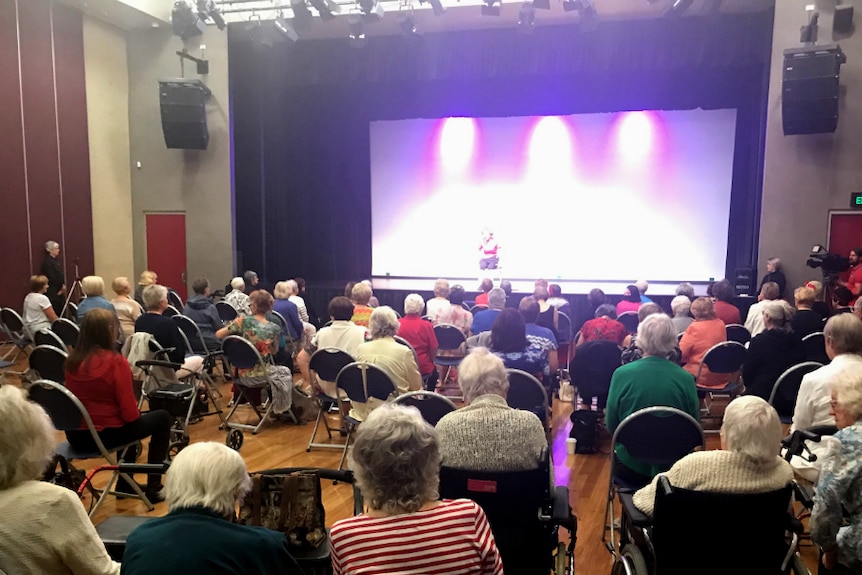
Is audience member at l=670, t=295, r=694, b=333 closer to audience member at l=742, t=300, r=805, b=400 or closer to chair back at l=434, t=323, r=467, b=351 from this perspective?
audience member at l=742, t=300, r=805, b=400

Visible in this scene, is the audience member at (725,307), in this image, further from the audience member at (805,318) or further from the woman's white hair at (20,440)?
the woman's white hair at (20,440)

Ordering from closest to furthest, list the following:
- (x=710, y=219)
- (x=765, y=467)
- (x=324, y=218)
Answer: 1. (x=765, y=467)
2. (x=710, y=219)
3. (x=324, y=218)

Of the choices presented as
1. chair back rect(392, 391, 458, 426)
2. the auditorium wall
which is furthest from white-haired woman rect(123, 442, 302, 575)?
the auditorium wall

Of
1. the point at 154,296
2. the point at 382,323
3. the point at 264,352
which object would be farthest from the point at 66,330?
the point at 382,323

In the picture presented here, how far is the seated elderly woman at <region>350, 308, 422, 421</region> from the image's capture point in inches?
172

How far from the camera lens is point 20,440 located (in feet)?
6.18

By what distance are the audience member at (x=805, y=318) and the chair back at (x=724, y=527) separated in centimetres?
387

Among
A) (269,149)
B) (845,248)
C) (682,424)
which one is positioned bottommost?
(682,424)

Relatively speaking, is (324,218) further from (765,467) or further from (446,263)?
(765,467)

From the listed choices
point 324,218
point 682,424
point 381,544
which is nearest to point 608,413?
point 682,424

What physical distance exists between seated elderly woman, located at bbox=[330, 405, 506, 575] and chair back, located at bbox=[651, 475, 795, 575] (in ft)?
2.15

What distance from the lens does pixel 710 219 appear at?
10570mm

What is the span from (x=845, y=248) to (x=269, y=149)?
939 cm

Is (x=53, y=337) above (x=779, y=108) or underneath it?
underneath
